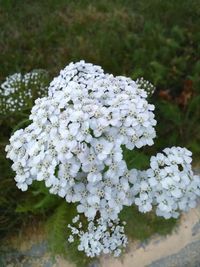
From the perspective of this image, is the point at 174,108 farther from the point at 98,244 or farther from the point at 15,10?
the point at 15,10

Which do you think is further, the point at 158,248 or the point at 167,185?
the point at 158,248

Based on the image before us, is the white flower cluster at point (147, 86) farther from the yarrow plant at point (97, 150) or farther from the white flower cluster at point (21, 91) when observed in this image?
the yarrow plant at point (97, 150)

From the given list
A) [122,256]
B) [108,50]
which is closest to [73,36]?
[108,50]

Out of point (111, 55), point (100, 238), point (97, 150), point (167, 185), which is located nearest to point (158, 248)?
point (100, 238)

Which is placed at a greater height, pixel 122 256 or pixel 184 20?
pixel 184 20

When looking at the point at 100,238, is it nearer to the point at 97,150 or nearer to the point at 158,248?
the point at 158,248

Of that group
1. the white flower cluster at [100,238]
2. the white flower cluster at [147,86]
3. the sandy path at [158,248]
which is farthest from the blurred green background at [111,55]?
the white flower cluster at [100,238]
